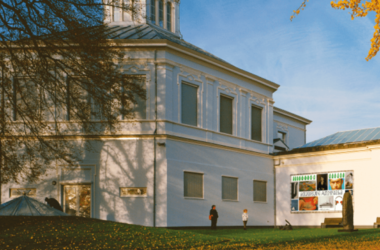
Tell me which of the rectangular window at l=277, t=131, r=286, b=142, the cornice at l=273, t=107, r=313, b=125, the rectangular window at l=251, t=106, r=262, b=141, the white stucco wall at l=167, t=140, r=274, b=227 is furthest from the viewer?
the rectangular window at l=277, t=131, r=286, b=142

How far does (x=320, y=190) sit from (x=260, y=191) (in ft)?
14.4

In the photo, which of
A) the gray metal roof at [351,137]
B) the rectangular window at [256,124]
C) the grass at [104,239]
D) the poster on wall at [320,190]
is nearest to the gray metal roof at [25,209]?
the grass at [104,239]

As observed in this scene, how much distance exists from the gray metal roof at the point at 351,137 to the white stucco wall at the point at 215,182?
5229 mm

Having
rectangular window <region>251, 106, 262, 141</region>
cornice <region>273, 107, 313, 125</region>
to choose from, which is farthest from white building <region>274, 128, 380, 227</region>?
cornice <region>273, 107, 313, 125</region>

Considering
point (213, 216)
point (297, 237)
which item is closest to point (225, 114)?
point (213, 216)

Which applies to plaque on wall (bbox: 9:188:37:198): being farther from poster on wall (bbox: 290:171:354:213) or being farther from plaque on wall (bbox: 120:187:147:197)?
poster on wall (bbox: 290:171:354:213)

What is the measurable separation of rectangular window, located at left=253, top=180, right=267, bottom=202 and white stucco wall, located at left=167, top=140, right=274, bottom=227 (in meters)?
0.32

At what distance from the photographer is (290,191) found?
3522 cm

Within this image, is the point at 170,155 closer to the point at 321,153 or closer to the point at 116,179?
the point at 116,179

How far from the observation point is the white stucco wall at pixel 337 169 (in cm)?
3038

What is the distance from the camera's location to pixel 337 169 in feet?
107

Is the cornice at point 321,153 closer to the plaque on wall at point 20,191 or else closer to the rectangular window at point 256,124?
the rectangular window at point 256,124

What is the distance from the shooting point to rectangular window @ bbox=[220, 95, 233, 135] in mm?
32562

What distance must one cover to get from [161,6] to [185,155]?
14444 millimetres
